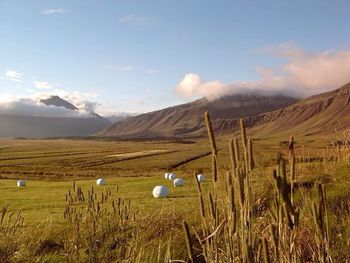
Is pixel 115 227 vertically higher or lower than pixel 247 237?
lower

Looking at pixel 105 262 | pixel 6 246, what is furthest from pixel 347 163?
pixel 6 246

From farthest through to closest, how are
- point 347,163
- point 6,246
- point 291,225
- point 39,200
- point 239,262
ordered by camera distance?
point 39,200, point 347,163, point 6,246, point 239,262, point 291,225

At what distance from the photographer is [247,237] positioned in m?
3.27

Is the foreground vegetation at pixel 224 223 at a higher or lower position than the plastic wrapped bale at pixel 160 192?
higher

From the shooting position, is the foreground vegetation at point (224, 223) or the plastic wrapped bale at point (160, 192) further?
the plastic wrapped bale at point (160, 192)

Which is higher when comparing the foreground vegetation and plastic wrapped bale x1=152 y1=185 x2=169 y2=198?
the foreground vegetation

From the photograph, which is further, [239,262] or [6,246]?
[6,246]

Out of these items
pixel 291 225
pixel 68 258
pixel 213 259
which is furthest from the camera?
pixel 68 258

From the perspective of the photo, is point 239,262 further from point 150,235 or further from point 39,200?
point 39,200

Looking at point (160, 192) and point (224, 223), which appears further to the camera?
point (160, 192)

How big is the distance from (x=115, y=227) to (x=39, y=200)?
1332 cm

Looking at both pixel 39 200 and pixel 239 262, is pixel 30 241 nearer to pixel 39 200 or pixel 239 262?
pixel 239 262

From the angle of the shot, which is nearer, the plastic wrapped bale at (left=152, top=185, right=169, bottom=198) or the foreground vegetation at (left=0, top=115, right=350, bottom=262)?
the foreground vegetation at (left=0, top=115, right=350, bottom=262)

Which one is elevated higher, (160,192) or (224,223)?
(224,223)
